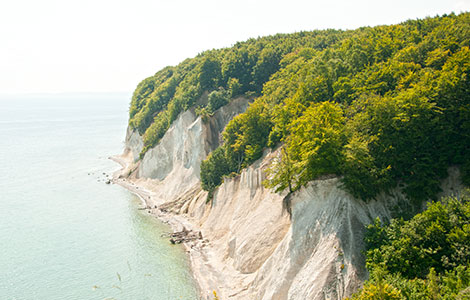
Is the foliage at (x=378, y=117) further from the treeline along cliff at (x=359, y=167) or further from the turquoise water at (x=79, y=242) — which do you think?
the turquoise water at (x=79, y=242)

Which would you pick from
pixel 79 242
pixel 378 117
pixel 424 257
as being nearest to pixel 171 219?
pixel 79 242

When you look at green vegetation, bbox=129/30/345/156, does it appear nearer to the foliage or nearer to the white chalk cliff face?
the foliage

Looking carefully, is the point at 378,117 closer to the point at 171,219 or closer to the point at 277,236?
the point at 277,236

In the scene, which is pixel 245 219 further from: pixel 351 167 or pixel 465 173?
pixel 465 173

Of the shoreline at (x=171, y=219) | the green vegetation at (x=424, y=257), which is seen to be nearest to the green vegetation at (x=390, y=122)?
the green vegetation at (x=424, y=257)

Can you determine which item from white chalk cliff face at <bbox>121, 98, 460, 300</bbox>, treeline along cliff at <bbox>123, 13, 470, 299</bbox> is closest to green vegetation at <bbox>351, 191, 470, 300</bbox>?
treeline along cliff at <bbox>123, 13, 470, 299</bbox>

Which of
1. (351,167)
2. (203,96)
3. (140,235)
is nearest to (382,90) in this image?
(351,167)
